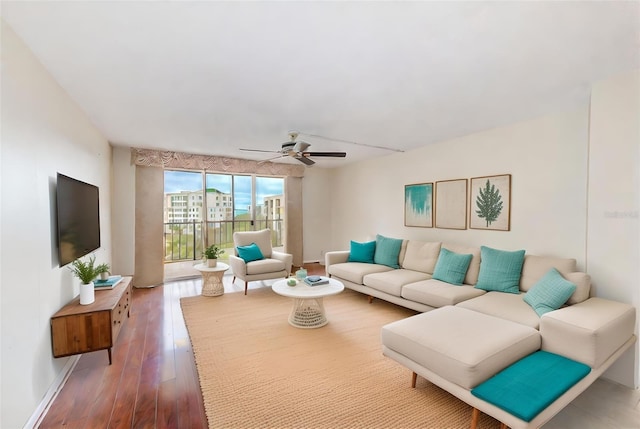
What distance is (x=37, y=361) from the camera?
6.32 feet

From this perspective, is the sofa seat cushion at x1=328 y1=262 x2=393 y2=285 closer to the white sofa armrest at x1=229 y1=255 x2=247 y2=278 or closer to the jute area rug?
the jute area rug

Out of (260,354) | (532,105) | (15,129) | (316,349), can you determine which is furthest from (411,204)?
(15,129)

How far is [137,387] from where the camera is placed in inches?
87.9

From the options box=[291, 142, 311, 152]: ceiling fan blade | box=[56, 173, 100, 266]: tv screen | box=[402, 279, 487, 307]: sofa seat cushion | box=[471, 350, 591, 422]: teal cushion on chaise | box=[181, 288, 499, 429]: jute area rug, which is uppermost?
box=[291, 142, 311, 152]: ceiling fan blade

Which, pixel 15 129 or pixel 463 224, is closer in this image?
pixel 15 129

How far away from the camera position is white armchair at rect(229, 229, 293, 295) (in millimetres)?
4691

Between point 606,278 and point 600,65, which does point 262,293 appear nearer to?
point 606,278

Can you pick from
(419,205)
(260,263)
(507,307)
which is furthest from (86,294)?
(419,205)

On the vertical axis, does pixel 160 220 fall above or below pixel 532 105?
below

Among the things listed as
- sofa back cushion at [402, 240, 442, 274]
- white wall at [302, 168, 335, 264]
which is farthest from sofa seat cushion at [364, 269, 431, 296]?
white wall at [302, 168, 335, 264]

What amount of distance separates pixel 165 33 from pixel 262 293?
372cm

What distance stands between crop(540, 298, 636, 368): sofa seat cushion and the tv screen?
3.80 m

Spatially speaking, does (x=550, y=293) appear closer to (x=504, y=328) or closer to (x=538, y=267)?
(x=538, y=267)

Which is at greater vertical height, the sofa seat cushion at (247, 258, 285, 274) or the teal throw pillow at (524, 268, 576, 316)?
the teal throw pillow at (524, 268, 576, 316)
